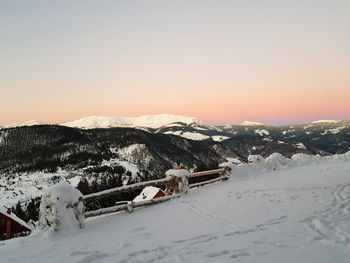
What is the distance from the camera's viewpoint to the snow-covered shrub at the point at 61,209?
11.0 metres

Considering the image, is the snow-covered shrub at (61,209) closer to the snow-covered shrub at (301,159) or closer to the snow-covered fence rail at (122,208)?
the snow-covered fence rail at (122,208)

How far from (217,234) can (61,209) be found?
451cm

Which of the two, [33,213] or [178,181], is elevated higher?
[178,181]

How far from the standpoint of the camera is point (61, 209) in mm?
11117

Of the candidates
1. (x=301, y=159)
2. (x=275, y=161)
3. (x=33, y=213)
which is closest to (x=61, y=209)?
(x=275, y=161)

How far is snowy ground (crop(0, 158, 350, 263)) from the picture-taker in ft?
25.6

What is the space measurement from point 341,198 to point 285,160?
15.0 metres

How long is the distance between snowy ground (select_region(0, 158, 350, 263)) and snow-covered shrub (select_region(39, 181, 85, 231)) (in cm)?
36

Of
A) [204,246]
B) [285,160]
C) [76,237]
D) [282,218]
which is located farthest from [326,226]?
[285,160]

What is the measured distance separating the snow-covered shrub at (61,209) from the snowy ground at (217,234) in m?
0.36

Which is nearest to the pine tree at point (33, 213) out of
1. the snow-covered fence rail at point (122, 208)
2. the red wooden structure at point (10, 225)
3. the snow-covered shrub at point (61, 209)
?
the red wooden structure at point (10, 225)

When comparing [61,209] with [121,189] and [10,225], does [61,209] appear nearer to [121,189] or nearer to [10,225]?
[121,189]

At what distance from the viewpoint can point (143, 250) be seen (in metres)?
8.44

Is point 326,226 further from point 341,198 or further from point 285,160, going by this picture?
point 285,160
